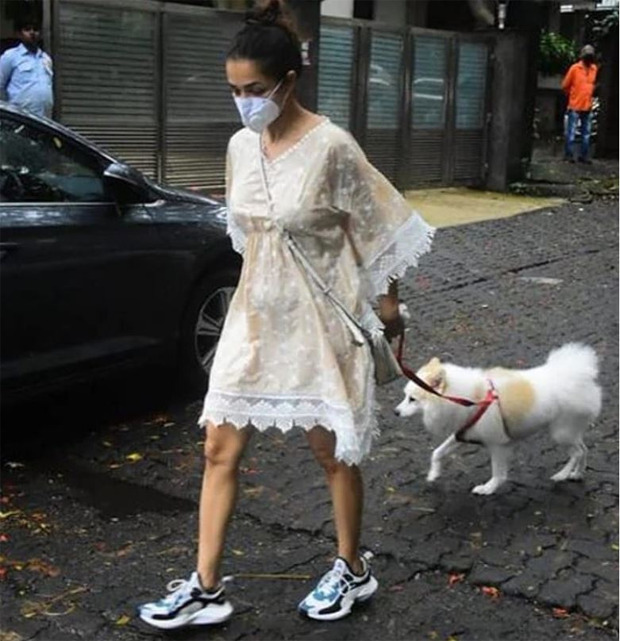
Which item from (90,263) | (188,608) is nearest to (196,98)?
(90,263)

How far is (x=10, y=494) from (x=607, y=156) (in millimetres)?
19824

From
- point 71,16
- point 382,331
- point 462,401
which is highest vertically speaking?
point 71,16

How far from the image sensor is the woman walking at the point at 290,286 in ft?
10.5

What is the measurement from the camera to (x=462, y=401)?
4.35m

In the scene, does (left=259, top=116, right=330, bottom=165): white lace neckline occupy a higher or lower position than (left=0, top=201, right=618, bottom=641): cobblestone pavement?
higher

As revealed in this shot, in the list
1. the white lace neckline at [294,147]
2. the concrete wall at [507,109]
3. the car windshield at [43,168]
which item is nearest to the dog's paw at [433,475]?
the white lace neckline at [294,147]

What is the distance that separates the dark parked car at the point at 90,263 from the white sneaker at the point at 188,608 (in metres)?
1.75

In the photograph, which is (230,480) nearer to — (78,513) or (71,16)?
(78,513)

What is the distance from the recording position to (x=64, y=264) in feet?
15.9

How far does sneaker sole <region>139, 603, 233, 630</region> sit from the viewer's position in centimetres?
329

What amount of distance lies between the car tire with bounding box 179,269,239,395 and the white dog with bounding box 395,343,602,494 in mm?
1581

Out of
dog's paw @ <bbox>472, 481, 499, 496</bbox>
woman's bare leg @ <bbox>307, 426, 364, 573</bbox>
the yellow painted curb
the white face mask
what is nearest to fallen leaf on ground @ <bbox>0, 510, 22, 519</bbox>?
woman's bare leg @ <bbox>307, 426, 364, 573</bbox>

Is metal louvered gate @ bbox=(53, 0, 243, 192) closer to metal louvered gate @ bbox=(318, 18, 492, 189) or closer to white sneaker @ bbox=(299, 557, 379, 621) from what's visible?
metal louvered gate @ bbox=(318, 18, 492, 189)

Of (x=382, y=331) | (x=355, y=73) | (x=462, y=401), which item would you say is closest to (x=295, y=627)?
(x=382, y=331)
